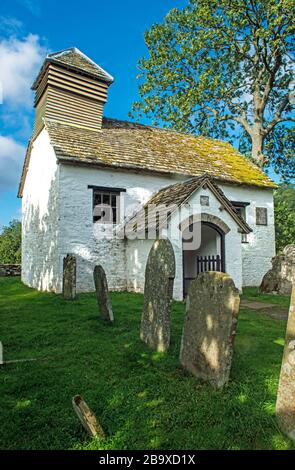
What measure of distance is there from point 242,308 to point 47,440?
24.6 feet

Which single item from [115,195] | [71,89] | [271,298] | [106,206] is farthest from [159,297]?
[71,89]

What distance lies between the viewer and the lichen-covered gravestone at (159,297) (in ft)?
17.6

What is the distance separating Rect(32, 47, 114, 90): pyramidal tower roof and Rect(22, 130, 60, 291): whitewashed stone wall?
3.21 metres

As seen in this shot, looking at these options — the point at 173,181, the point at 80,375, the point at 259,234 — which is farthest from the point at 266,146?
the point at 80,375

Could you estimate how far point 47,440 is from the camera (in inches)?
120

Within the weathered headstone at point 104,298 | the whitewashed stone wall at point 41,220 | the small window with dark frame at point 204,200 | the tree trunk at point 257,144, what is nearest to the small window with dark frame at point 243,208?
the small window with dark frame at point 204,200

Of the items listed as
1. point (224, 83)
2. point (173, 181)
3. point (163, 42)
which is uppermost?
point (163, 42)

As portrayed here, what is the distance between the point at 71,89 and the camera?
14.6 m

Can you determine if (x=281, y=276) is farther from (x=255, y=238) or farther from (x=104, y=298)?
(x=104, y=298)

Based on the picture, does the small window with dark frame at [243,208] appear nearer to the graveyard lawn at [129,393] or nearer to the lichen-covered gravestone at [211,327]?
the graveyard lawn at [129,393]

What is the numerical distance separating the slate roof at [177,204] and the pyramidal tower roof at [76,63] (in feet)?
24.1

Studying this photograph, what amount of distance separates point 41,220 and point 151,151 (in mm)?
6339

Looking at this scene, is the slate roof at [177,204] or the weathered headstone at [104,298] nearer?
the weathered headstone at [104,298]
